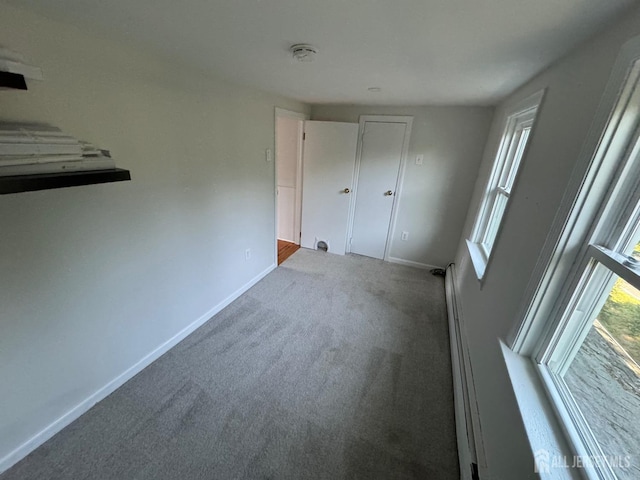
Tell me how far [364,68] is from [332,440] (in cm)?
211

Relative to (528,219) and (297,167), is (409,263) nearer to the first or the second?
(297,167)

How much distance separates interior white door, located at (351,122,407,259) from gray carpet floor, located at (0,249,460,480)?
1371 mm

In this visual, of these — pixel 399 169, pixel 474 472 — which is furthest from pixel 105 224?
pixel 399 169

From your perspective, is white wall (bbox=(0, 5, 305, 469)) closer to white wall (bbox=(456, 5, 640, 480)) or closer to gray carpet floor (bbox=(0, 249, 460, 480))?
gray carpet floor (bbox=(0, 249, 460, 480))

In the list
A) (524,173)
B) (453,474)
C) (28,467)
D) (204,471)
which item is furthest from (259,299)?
(524,173)

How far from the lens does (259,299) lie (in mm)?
2586

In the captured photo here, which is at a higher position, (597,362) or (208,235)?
(597,362)

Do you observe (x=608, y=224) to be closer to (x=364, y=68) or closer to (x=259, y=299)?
(x=364, y=68)

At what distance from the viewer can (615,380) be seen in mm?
691

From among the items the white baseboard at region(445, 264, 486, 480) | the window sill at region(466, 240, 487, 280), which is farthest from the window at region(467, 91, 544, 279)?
the white baseboard at region(445, 264, 486, 480)

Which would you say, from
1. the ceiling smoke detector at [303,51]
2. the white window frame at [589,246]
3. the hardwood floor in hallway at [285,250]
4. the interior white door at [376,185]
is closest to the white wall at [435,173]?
the interior white door at [376,185]

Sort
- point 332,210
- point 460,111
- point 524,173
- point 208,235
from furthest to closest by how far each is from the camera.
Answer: point 332,210 < point 460,111 < point 208,235 < point 524,173

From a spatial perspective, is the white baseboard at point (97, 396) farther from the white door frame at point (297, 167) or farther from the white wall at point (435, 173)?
the white wall at point (435, 173)

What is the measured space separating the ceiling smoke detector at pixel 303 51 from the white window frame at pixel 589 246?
42.5 inches
